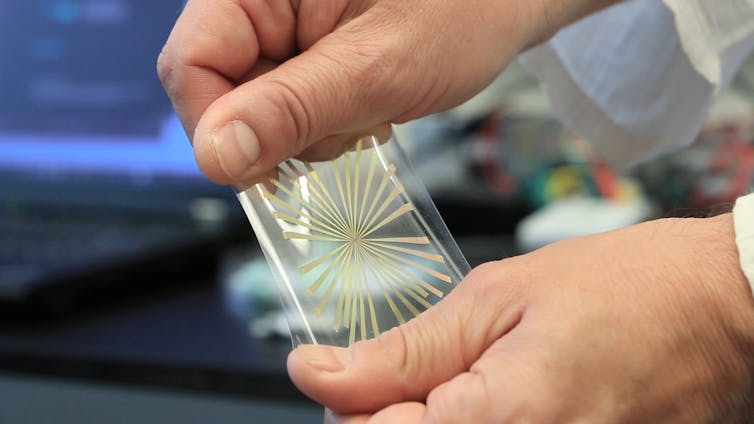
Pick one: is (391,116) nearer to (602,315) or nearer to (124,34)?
(602,315)

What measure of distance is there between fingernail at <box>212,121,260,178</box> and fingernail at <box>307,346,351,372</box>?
0.40ft

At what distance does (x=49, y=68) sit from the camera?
133 cm

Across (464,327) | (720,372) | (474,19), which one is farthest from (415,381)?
(474,19)

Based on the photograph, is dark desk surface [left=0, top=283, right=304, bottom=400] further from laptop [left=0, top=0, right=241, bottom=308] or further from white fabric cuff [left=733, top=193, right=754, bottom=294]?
white fabric cuff [left=733, top=193, right=754, bottom=294]

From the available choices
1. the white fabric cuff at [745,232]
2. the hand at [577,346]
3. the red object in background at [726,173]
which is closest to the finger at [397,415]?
the hand at [577,346]

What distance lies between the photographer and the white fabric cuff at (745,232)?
0.43 meters

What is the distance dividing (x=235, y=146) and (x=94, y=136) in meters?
0.84

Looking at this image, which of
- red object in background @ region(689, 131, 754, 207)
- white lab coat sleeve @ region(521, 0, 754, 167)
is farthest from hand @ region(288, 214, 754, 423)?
red object in background @ region(689, 131, 754, 207)

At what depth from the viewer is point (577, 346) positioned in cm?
42

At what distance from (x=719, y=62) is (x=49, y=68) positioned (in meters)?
0.91

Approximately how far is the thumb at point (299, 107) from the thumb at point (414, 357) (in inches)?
5.1

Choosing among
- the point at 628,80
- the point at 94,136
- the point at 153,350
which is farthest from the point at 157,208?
the point at 628,80

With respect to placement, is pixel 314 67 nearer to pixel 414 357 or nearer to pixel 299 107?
pixel 299 107

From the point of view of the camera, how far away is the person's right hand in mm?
541
